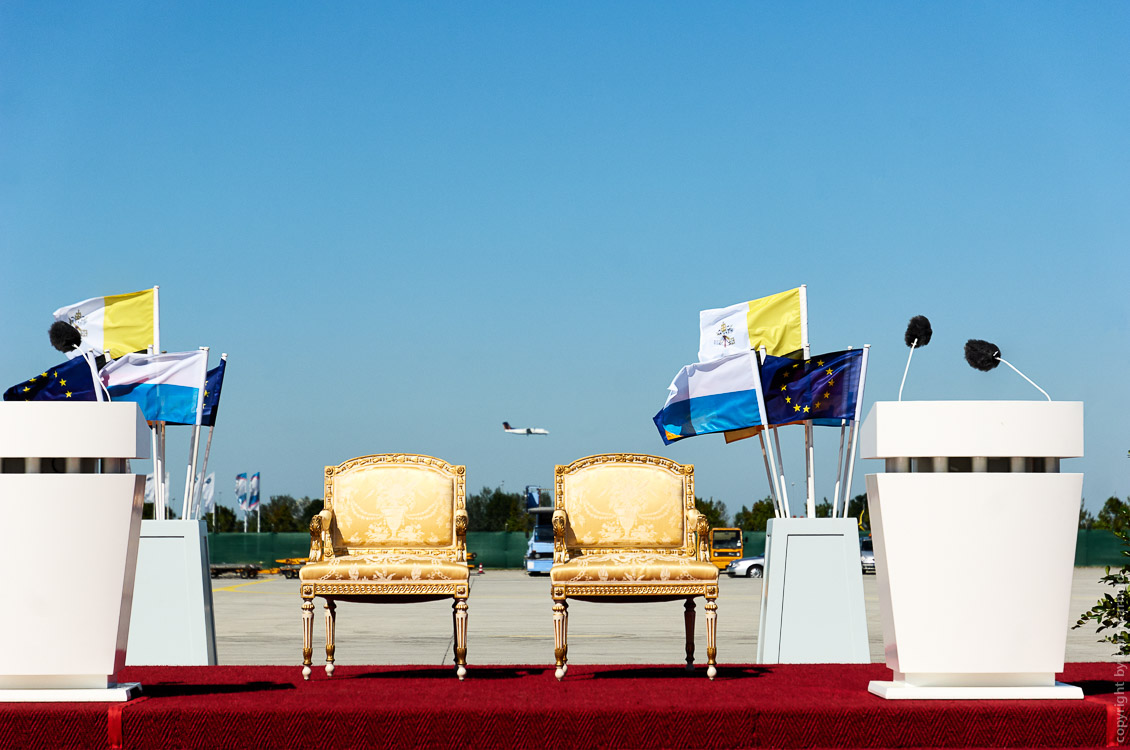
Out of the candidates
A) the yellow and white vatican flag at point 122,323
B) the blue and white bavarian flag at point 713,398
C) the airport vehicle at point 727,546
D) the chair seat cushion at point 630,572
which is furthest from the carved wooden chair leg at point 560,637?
the airport vehicle at point 727,546

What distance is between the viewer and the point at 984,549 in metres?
4.70

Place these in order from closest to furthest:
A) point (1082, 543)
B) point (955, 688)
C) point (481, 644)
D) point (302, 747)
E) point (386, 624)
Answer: point (302, 747)
point (955, 688)
point (481, 644)
point (386, 624)
point (1082, 543)

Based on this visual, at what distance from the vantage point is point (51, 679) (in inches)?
182

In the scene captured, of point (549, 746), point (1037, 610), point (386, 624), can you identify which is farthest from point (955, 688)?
point (386, 624)

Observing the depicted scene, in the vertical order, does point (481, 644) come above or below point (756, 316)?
below

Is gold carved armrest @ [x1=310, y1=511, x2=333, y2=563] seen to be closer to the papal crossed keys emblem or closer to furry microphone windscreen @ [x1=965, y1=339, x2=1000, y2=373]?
furry microphone windscreen @ [x1=965, y1=339, x2=1000, y2=373]

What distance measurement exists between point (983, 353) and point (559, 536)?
2.13 m

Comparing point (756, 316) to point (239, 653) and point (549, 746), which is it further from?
point (239, 653)

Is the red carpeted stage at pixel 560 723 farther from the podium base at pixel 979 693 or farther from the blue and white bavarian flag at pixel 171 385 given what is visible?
the blue and white bavarian flag at pixel 171 385

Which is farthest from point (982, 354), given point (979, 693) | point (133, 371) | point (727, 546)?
point (727, 546)

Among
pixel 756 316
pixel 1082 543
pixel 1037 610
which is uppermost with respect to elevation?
pixel 756 316

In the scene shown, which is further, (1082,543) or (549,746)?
(1082,543)

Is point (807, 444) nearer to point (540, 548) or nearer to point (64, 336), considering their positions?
point (64, 336)

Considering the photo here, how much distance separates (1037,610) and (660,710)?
1.61 metres
